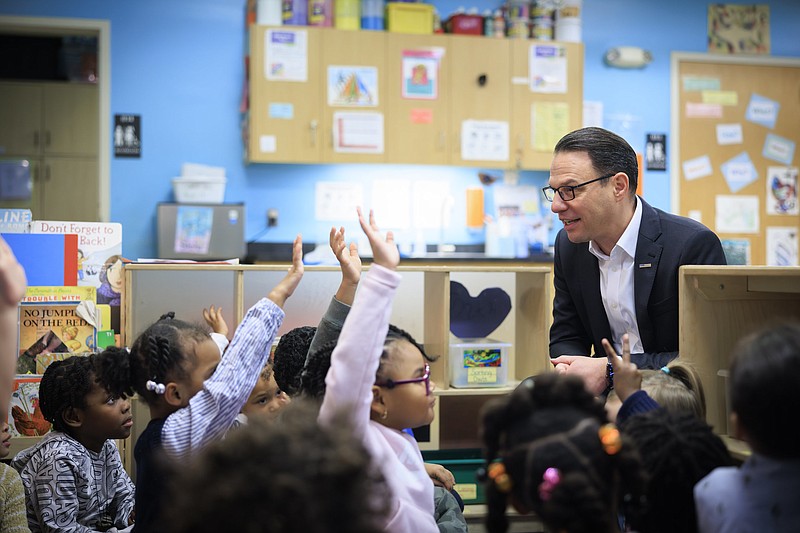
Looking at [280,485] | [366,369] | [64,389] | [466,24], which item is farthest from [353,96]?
[280,485]

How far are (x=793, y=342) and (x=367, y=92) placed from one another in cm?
410

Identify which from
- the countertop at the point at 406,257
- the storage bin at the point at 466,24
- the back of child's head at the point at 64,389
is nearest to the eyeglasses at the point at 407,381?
the back of child's head at the point at 64,389

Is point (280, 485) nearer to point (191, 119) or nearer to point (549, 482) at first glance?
point (549, 482)

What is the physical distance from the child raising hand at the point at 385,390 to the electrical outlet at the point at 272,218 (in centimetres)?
358

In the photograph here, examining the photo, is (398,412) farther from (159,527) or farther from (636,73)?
(636,73)

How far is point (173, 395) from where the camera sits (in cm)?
179

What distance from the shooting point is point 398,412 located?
162 cm

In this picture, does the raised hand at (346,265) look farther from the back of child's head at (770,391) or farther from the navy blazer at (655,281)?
the back of child's head at (770,391)

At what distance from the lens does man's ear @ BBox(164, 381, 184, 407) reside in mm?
1782

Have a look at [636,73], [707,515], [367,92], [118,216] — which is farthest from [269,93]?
[707,515]

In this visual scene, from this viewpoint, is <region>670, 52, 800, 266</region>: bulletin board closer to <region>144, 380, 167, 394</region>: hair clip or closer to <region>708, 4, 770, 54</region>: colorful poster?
<region>708, 4, 770, 54</region>: colorful poster

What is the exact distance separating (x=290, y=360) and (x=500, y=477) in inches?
42.1

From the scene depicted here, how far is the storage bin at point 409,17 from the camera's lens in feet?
16.7

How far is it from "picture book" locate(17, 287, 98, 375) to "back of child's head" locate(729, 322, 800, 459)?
1.88 meters
